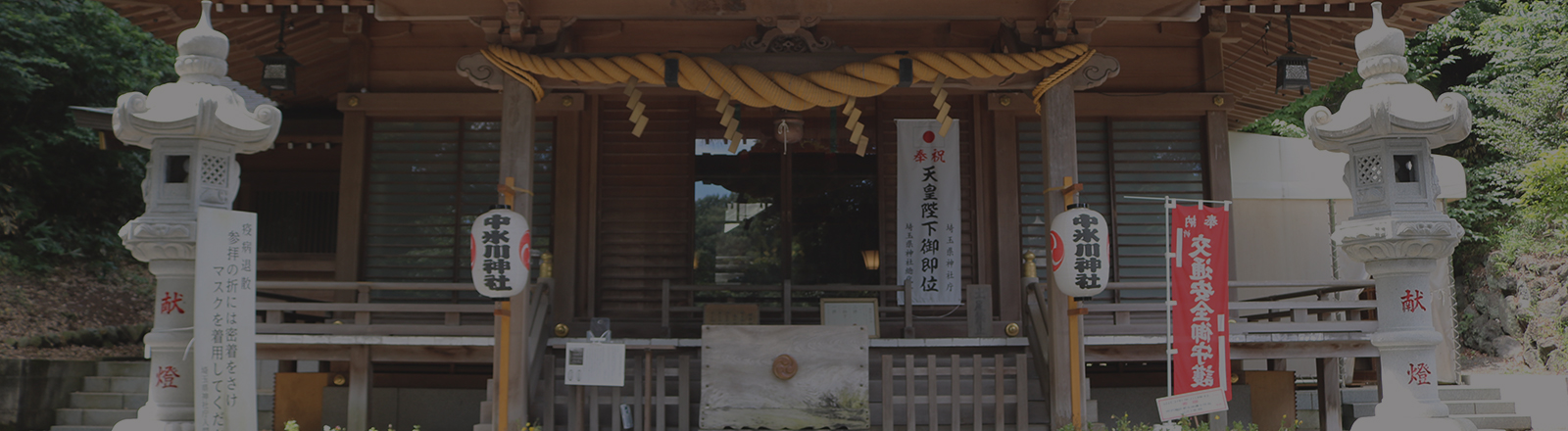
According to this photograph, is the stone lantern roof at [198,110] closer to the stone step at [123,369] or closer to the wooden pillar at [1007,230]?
the stone step at [123,369]

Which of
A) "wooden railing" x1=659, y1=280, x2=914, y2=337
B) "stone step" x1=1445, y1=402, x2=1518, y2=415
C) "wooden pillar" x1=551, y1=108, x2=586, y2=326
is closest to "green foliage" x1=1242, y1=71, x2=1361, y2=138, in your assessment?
"stone step" x1=1445, y1=402, x2=1518, y2=415

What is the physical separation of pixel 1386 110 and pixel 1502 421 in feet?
18.9

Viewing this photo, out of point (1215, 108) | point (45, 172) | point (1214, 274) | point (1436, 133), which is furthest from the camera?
point (45, 172)

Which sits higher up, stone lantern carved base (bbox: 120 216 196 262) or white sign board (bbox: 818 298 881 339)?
stone lantern carved base (bbox: 120 216 196 262)

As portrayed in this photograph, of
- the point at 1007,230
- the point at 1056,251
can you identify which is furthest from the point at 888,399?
the point at 1007,230

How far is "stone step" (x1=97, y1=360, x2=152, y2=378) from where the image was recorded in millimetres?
10648

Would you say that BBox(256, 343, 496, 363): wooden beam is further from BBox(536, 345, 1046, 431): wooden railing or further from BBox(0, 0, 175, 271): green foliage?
BBox(0, 0, 175, 271): green foliage

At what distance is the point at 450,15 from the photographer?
752cm

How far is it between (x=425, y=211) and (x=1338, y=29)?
9230 millimetres

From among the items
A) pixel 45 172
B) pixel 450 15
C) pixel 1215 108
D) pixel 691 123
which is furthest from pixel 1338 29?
pixel 45 172

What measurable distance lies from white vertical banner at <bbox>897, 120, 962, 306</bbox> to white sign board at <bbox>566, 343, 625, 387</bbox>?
10.5 feet

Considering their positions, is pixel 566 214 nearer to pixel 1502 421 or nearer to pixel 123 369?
pixel 123 369

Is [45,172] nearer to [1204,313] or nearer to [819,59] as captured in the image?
[819,59]

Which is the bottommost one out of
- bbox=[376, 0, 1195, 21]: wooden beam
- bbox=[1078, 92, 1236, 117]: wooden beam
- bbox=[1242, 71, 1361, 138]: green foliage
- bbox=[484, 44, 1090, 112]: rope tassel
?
bbox=[484, 44, 1090, 112]: rope tassel
